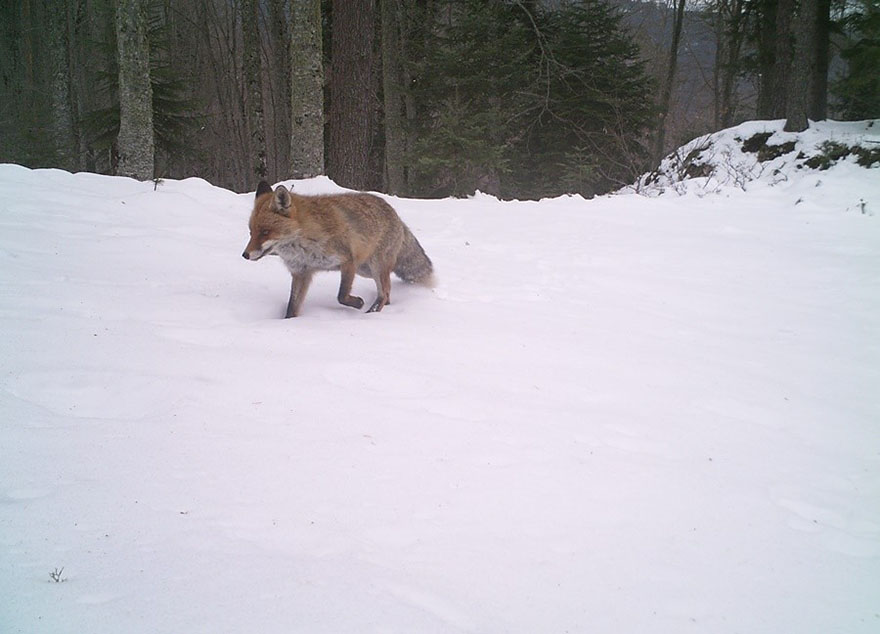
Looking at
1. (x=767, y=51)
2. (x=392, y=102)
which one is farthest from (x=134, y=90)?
(x=767, y=51)

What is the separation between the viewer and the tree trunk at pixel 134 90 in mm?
10125

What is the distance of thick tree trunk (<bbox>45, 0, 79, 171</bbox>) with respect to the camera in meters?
17.7

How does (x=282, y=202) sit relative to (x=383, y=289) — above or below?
above

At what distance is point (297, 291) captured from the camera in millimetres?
4293

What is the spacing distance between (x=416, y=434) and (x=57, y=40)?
22.7 metres

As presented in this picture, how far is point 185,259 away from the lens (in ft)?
16.1

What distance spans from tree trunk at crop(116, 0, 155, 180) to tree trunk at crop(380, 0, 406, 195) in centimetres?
837

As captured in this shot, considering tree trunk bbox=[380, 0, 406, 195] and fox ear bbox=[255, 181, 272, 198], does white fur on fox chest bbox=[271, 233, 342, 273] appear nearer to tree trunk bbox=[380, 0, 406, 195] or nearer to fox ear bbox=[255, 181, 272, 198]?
fox ear bbox=[255, 181, 272, 198]

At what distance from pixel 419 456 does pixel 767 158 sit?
17734mm

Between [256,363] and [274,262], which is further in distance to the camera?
[274,262]

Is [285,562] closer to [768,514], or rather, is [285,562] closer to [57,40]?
[768,514]

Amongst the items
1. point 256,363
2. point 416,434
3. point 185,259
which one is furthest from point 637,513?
point 185,259

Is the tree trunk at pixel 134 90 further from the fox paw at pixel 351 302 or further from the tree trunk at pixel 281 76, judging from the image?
the fox paw at pixel 351 302

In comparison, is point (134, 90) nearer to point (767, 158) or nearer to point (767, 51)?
point (767, 158)
